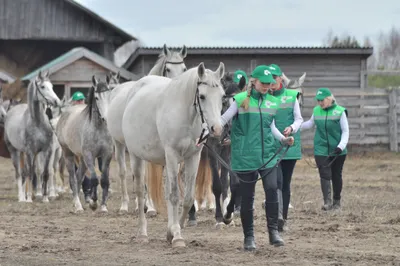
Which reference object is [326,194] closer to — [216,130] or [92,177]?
[92,177]

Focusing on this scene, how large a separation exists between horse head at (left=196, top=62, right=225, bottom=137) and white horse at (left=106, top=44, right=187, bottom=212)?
8.59ft

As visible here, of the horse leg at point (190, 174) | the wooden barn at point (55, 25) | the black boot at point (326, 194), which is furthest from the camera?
the wooden barn at point (55, 25)

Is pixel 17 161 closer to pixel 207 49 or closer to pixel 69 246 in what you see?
pixel 69 246

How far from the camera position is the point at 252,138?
923 centimetres

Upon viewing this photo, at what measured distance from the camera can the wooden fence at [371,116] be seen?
92.3 feet

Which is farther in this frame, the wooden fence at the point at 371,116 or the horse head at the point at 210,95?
the wooden fence at the point at 371,116

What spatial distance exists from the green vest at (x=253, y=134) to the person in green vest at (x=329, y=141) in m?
4.48

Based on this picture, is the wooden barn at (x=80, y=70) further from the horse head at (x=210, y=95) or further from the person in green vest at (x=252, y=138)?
the person in green vest at (x=252, y=138)

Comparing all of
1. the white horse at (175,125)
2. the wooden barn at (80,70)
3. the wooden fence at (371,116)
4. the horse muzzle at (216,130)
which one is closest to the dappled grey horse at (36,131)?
the white horse at (175,125)

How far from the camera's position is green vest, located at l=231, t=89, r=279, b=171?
30.3ft

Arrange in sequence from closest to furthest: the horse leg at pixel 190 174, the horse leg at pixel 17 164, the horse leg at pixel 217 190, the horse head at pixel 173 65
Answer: the horse leg at pixel 190 174 → the horse leg at pixel 217 190 → the horse head at pixel 173 65 → the horse leg at pixel 17 164

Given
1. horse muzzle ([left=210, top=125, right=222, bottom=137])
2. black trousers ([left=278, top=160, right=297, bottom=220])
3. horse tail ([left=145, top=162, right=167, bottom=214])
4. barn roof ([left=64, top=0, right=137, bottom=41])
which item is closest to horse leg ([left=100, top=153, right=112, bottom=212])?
horse tail ([left=145, top=162, right=167, bottom=214])

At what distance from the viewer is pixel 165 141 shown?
9.98m

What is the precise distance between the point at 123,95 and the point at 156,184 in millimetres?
1844
